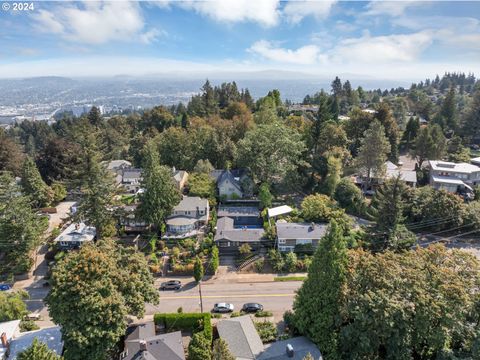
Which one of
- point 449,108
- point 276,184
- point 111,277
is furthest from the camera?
point 449,108

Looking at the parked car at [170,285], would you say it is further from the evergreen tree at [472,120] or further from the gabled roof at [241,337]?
the evergreen tree at [472,120]

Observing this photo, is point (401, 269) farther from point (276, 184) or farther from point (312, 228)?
point (276, 184)

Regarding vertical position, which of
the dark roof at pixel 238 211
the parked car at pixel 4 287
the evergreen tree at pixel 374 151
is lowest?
the parked car at pixel 4 287

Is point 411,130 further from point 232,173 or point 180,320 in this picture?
point 180,320

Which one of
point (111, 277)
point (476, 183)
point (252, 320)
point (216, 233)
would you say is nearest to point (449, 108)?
point (476, 183)

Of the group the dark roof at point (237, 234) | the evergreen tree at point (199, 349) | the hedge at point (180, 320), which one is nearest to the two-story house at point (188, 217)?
the dark roof at point (237, 234)

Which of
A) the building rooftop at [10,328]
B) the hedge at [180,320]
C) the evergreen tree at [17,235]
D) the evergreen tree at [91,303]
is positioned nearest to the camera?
the evergreen tree at [91,303]
